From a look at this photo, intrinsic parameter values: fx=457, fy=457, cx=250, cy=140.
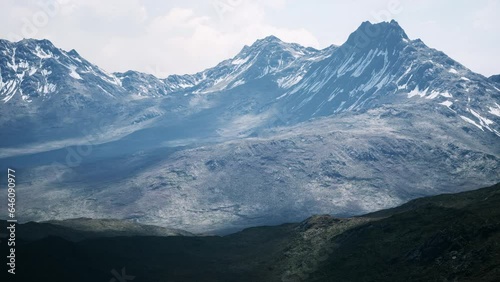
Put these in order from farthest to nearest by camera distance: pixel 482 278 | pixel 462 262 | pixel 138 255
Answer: pixel 138 255 → pixel 462 262 → pixel 482 278

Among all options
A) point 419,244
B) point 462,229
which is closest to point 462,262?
point 462,229

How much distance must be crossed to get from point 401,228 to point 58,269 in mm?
81539

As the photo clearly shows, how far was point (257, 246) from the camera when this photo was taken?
14725cm

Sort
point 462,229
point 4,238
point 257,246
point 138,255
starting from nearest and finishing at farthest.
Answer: point 462,229 < point 4,238 < point 138,255 < point 257,246

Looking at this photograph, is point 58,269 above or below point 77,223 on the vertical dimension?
below

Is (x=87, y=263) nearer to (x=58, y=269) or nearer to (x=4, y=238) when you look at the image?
(x=58, y=269)

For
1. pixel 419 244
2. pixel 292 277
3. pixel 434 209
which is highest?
pixel 434 209

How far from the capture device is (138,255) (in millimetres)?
133250

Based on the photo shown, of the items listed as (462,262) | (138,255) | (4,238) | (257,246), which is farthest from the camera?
(257,246)

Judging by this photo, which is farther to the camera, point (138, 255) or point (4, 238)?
point (138, 255)

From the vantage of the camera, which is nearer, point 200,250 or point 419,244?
point 419,244

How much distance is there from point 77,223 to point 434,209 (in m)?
126

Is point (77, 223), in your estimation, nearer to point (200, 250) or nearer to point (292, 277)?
point (200, 250)

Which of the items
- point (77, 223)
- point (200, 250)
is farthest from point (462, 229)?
point (77, 223)
